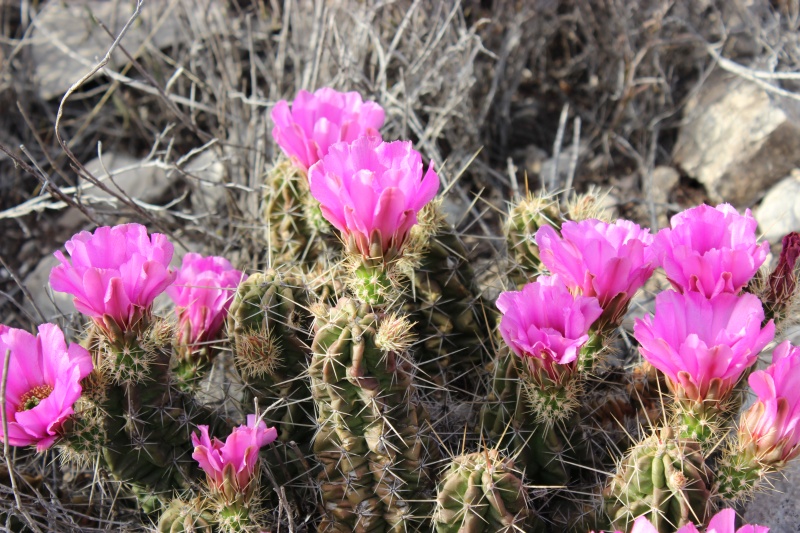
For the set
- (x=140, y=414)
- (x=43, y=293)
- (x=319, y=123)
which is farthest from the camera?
(x=43, y=293)

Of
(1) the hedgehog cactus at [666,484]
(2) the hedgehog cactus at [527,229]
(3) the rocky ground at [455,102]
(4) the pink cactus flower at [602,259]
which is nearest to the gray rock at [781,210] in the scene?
(3) the rocky ground at [455,102]

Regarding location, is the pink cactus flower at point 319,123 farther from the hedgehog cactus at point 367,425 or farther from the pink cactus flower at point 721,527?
the pink cactus flower at point 721,527

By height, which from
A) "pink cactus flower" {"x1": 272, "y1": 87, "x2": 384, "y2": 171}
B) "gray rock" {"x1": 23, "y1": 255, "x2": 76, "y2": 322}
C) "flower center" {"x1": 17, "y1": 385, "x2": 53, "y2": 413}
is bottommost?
"gray rock" {"x1": 23, "y1": 255, "x2": 76, "y2": 322}

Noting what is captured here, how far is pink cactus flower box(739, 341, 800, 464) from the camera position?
4.50 feet

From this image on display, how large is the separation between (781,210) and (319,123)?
193 cm

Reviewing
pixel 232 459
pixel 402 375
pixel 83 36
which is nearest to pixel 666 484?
pixel 402 375

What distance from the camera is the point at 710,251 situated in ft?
4.85

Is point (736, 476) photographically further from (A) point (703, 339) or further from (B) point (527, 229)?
(B) point (527, 229)

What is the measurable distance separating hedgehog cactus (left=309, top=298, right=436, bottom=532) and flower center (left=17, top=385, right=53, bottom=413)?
544 mm

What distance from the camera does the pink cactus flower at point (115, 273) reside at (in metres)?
1.52

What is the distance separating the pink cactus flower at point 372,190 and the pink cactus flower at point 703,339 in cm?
47

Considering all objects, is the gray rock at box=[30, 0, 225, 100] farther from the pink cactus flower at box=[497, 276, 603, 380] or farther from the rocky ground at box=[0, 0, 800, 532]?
the pink cactus flower at box=[497, 276, 603, 380]

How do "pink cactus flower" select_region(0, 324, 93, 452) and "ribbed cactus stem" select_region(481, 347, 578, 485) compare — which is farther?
"ribbed cactus stem" select_region(481, 347, 578, 485)

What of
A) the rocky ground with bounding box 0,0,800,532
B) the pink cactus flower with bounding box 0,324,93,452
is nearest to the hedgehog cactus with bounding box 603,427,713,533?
the pink cactus flower with bounding box 0,324,93,452
